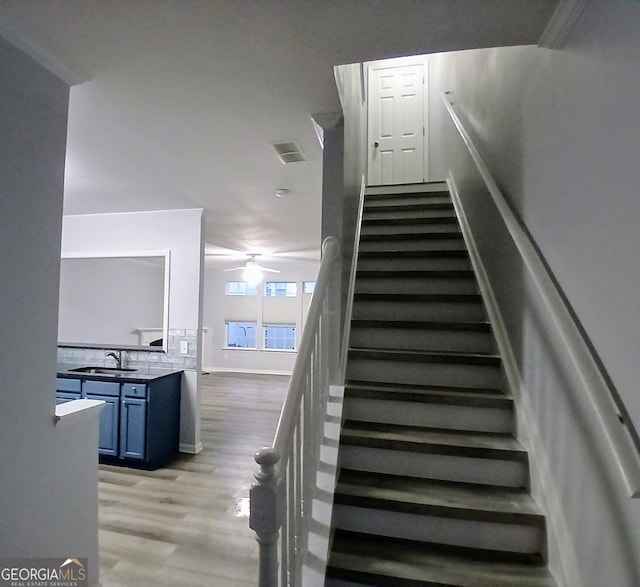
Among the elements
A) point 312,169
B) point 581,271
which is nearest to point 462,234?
point 312,169

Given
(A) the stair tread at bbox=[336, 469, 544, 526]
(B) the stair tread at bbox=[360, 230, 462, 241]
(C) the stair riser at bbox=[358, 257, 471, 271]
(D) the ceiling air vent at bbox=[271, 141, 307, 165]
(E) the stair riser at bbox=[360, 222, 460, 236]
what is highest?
(D) the ceiling air vent at bbox=[271, 141, 307, 165]

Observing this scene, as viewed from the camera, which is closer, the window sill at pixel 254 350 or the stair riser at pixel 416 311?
the stair riser at pixel 416 311

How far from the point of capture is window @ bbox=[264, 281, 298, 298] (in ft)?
29.5

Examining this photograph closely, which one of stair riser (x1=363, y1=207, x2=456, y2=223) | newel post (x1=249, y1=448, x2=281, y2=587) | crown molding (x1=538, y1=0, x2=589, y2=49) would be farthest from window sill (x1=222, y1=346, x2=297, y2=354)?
crown molding (x1=538, y1=0, x2=589, y2=49)

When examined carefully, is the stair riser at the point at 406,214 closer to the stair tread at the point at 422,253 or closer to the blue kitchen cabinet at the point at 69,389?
the stair tread at the point at 422,253

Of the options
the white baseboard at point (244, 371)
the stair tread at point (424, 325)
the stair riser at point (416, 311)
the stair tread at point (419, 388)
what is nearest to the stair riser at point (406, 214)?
the stair riser at point (416, 311)

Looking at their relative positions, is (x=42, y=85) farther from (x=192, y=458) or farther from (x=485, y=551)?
(x=192, y=458)

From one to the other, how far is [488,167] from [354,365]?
1.58 meters

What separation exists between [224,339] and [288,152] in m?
7.51

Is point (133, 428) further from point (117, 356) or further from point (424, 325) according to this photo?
point (424, 325)

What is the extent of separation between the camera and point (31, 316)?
1.44m

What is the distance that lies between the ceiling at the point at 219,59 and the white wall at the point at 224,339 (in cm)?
612

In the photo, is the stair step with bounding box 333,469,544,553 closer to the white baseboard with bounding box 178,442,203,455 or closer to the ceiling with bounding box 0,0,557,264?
the ceiling with bounding box 0,0,557,264

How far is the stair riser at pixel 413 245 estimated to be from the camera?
2990 millimetres
